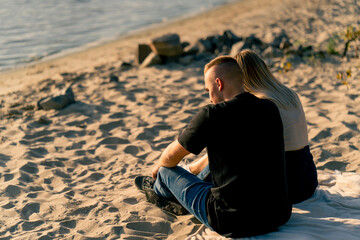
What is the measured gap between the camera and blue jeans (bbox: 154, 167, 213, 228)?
9.41 feet

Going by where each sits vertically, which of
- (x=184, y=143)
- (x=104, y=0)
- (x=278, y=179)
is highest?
(x=104, y=0)

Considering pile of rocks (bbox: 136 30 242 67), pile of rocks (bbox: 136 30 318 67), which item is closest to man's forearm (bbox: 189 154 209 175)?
pile of rocks (bbox: 136 30 318 67)

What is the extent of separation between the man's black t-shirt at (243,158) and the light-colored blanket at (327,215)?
0.24 meters

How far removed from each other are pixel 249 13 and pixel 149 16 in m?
3.95

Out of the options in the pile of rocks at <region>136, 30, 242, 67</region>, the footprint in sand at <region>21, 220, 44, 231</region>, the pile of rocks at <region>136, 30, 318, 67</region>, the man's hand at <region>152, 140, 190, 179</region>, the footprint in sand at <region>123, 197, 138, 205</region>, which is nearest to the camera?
the man's hand at <region>152, 140, 190, 179</region>

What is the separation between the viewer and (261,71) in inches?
122

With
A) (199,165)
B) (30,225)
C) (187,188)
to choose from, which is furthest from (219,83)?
(30,225)

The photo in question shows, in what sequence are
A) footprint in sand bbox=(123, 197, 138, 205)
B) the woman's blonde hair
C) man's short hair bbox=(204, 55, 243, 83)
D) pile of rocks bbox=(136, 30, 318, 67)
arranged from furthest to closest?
pile of rocks bbox=(136, 30, 318, 67), footprint in sand bbox=(123, 197, 138, 205), the woman's blonde hair, man's short hair bbox=(204, 55, 243, 83)

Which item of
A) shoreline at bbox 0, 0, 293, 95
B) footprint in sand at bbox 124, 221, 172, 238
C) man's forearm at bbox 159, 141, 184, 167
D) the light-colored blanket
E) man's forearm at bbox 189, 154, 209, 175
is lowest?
footprint in sand at bbox 124, 221, 172, 238

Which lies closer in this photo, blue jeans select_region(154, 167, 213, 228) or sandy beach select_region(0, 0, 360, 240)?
blue jeans select_region(154, 167, 213, 228)

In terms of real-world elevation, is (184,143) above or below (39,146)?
above

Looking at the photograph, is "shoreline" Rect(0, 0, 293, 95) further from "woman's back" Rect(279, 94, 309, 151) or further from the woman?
"woman's back" Rect(279, 94, 309, 151)

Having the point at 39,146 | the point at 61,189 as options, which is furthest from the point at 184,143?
the point at 39,146

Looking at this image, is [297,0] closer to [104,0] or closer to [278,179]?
[104,0]
